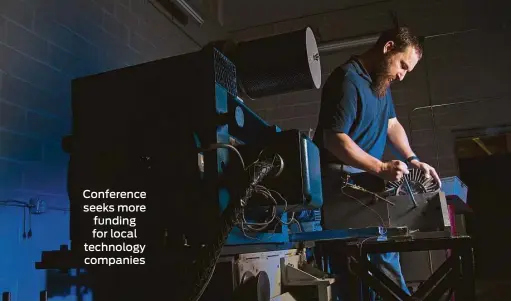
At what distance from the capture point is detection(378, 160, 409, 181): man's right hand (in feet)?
5.46

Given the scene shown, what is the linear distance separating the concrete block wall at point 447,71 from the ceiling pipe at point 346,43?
0.13 metres

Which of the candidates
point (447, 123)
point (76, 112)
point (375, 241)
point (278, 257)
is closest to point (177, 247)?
point (278, 257)

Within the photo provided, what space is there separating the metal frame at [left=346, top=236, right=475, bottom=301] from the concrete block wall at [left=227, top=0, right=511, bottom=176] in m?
2.16

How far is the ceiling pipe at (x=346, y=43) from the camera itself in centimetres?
376

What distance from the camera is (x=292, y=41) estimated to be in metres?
1.55

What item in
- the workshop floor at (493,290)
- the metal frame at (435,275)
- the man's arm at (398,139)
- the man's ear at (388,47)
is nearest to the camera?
the metal frame at (435,275)

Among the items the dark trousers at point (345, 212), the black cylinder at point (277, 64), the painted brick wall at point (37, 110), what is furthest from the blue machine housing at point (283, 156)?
the painted brick wall at point (37, 110)

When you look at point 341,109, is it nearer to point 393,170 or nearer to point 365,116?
point 365,116

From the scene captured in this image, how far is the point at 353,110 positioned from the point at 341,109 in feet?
0.18

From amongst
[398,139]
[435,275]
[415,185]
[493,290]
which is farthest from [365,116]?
[493,290]

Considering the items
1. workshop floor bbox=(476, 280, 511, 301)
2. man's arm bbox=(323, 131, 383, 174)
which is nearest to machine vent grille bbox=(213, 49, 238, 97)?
man's arm bbox=(323, 131, 383, 174)

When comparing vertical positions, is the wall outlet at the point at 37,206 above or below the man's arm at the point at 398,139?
below

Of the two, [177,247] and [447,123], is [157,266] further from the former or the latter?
[447,123]

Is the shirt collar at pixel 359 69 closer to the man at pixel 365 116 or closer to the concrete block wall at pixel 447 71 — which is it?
the man at pixel 365 116
